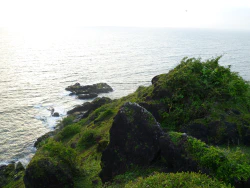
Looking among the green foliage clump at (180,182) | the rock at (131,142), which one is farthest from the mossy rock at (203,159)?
the green foliage clump at (180,182)

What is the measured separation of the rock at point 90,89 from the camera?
57.3m

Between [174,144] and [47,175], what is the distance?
8264 mm

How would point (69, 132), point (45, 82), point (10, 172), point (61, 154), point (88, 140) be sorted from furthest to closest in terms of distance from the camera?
point (45, 82)
point (69, 132)
point (10, 172)
point (88, 140)
point (61, 154)

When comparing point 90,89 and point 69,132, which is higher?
point 69,132

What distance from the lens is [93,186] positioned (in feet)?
49.5

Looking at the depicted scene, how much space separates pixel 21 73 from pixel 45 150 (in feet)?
195

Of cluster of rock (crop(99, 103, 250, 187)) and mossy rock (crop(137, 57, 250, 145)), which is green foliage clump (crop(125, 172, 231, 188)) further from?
mossy rock (crop(137, 57, 250, 145))

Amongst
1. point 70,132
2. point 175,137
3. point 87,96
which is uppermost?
point 175,137

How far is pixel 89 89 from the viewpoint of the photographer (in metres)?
58.3

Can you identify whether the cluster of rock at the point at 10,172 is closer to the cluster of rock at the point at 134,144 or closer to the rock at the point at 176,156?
the cluster of rock at the point at 134,144

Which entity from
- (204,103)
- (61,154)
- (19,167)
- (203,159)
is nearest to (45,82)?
(19,167)

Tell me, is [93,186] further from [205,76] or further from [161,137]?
[205,76]

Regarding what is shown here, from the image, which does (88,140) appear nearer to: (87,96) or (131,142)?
(131,142)

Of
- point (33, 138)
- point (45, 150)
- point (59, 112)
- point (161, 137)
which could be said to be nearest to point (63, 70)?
point (59, 112)
